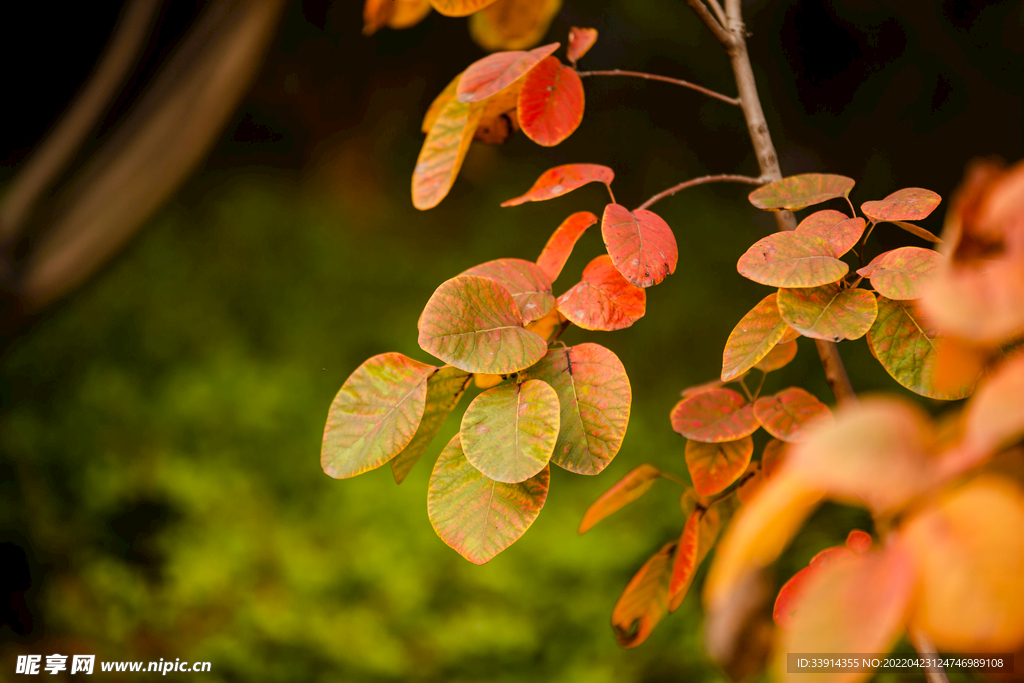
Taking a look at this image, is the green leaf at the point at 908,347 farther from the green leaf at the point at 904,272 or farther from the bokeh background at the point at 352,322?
the bokeh background at the point at 352,322

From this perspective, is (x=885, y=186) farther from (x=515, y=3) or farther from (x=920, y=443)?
(x=920, y=443)

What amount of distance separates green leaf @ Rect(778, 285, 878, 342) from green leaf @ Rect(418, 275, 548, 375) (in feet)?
0.44

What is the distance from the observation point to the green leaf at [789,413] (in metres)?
0.35

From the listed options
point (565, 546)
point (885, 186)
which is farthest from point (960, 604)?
point (885, 186)

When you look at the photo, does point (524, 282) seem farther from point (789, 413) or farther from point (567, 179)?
point (789, 413)

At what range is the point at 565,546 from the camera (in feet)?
3.51

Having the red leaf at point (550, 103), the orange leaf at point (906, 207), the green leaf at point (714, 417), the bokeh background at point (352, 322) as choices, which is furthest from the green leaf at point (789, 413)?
the bokeh background at point (352, 322)

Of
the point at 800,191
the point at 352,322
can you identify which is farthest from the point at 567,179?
the point at 352,322

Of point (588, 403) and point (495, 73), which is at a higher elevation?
point (495, 73)

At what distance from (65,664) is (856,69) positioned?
186 centimetres

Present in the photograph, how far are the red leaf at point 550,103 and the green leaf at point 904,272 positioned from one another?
0.21 meters

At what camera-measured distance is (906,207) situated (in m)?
0.33

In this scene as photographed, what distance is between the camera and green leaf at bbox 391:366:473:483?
35 cm

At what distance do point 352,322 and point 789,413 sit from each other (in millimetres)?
984
